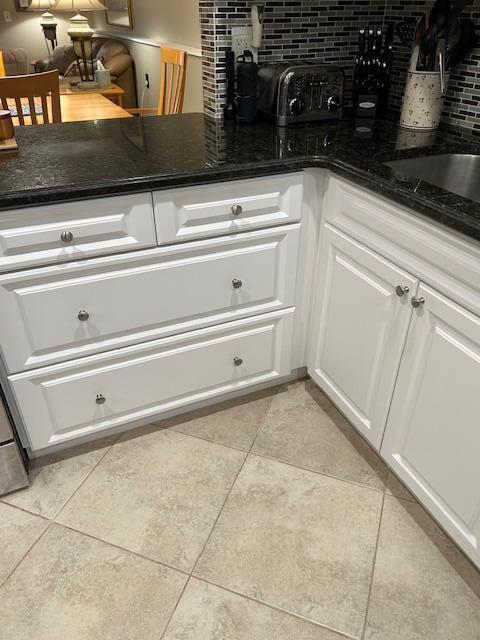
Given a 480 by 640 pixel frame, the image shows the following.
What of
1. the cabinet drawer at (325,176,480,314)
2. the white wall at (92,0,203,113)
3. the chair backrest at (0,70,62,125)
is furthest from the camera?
the white wall at (92,0,203,113)

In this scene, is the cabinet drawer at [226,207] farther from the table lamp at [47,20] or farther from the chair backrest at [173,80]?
the table lamp at [47,20]

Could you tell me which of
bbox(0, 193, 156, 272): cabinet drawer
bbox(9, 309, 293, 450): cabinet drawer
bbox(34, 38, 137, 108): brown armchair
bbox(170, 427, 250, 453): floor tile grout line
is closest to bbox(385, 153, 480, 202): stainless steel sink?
bbox(9, 309, 293, 450): cabinet drawer

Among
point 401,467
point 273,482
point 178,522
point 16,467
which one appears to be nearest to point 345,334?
point 401,467

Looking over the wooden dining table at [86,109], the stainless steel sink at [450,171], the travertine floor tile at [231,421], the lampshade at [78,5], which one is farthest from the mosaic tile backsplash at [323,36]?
the lampshade at [78,5]

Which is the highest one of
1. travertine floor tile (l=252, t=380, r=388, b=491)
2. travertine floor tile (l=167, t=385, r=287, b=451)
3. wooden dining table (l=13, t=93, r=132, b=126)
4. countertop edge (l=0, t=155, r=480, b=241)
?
countertop edge (l=0, t=155, r=480, b=241)

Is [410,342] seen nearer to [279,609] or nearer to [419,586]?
[419,586]

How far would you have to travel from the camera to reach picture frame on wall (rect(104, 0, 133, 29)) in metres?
4.96

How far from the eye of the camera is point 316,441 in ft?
5.58

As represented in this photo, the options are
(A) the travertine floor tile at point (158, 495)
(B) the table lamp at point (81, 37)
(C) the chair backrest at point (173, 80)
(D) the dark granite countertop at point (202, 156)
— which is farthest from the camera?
(B) the table lamp at point (81, 37)

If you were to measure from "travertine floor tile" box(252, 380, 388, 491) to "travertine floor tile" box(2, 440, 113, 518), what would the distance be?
22.5 inches

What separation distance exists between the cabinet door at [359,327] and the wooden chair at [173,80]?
163cm

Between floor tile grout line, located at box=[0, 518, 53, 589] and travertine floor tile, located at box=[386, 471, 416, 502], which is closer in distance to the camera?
floor tile grout line, located at box=[0, 518, 53, 589]

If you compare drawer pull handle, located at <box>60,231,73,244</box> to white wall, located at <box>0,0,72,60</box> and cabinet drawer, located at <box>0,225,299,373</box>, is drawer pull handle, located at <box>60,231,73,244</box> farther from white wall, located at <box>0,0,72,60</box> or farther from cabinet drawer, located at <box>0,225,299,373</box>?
white wall, located at <box>0,0,72,60</box>

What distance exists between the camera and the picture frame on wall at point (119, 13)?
4963 millimetres
